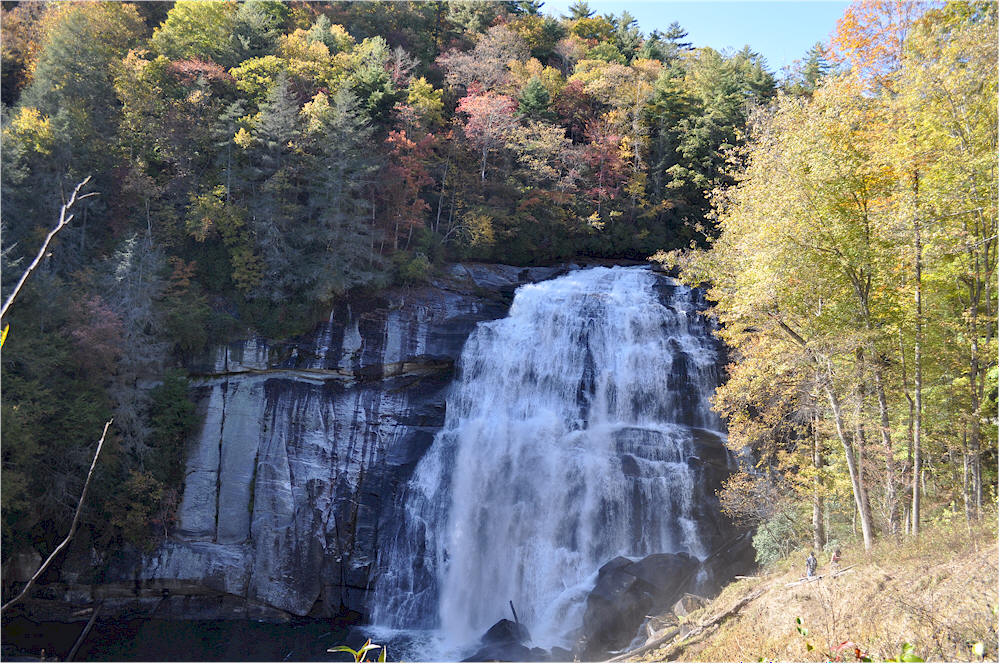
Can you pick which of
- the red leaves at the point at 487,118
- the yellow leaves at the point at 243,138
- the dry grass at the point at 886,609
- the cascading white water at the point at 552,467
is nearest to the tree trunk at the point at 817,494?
the dry grass at the point at 886,609

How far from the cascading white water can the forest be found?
2693 millimetres

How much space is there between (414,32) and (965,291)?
1334 inches

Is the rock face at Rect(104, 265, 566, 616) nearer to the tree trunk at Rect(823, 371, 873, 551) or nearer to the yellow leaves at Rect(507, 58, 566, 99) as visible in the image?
the tree trunk at Rect(823, 371, 873, 551)

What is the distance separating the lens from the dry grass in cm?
783

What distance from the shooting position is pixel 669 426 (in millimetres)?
19328

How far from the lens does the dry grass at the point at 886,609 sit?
7.83 m

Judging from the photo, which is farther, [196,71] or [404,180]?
[404,180]

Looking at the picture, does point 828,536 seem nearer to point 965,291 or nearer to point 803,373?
point 803,373

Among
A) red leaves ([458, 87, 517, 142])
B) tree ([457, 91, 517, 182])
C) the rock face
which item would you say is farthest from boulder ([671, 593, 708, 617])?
red leaves ([458, 87, 517, 142])

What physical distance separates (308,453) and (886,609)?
16662 millimetres

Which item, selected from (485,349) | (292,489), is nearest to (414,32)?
(485,349)

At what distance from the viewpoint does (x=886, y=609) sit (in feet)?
30.2

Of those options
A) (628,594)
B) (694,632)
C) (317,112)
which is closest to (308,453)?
(628,594)

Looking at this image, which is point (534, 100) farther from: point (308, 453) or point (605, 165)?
point (308, 453)
